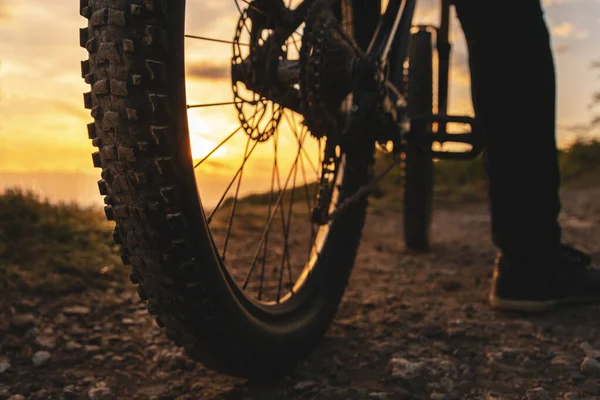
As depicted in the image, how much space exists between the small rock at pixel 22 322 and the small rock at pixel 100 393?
42cm

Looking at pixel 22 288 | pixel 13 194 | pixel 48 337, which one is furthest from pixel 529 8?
pixel 13 194

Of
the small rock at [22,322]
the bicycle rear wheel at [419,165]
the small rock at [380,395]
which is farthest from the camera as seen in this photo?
the bicycle rear wheel at [419,165]

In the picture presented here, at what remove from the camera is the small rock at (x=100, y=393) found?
1376 millimetres

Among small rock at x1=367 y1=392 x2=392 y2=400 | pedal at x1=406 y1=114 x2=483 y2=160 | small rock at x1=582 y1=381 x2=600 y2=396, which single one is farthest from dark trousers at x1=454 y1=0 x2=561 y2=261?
small rock at x1=367 y1=392 x2=392 y2=400

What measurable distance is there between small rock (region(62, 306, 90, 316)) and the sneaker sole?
1.29 meters

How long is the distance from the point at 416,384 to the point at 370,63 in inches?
32.9

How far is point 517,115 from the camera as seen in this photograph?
181cm

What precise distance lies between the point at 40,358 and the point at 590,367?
136 cm

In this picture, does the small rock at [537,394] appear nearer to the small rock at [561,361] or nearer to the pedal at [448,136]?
the small rock at [561,361]

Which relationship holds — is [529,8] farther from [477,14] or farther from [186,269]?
[186,269]

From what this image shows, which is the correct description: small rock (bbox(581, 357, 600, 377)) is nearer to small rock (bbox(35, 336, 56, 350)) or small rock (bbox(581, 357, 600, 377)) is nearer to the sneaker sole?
the sneaker sole

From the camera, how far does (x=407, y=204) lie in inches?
110

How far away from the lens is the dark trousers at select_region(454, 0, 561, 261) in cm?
175

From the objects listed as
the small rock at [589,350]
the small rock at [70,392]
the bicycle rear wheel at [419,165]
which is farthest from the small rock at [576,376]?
the small rock at [70,392]
